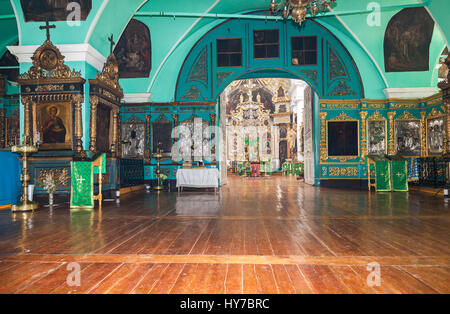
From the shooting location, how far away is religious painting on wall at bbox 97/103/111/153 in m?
7.86

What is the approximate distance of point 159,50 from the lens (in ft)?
37.8

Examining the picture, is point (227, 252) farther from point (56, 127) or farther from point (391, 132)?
point (391, 132)

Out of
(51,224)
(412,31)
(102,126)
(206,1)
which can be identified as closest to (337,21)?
(412,31)

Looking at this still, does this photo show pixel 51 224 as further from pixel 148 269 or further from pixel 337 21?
pixel 337 21

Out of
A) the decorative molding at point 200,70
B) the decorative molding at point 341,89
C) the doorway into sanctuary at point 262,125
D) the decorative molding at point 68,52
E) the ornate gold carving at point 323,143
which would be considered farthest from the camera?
the doorway into sanctuary at point 262,125

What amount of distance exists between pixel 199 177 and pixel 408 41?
945 cm

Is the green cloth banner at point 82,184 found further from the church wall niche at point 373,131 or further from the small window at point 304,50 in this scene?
the small window at point 304,50

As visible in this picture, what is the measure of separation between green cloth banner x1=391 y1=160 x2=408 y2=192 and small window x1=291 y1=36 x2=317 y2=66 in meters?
5.20

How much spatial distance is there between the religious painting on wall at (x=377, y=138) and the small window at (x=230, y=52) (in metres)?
6.01

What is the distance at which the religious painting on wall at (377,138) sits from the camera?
37.6ft

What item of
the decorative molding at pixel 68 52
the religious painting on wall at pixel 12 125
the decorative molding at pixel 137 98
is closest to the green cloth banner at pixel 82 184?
the decorative molding at pixel 68 52

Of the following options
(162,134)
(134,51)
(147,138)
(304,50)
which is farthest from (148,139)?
(304,50)

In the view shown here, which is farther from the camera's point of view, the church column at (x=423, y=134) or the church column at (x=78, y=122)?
the church column at (x=423, y=134)

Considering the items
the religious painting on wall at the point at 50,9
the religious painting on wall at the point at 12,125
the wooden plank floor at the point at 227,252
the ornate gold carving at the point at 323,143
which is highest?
the religious painting on wall at the point at 50,9
